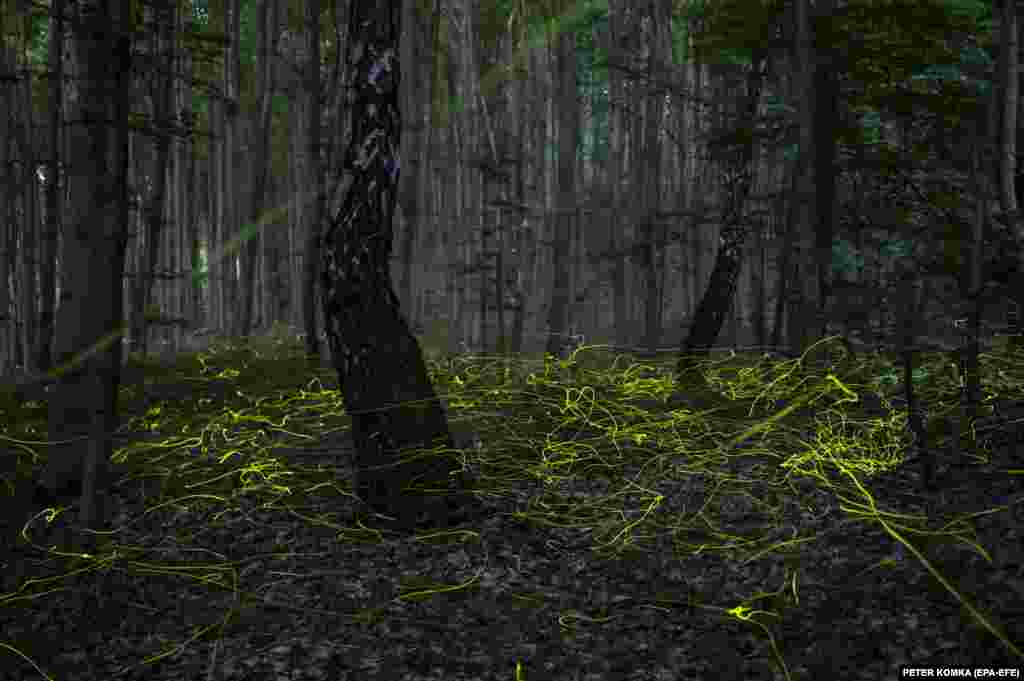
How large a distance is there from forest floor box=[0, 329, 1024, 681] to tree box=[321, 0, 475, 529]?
13.2 inches

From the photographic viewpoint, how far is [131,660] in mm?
3699

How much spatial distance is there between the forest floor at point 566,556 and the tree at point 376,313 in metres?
0.34

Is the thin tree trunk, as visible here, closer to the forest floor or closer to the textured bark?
the textured bark

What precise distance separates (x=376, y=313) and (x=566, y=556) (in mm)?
1977

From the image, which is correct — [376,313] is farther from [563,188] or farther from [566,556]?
[563,188]

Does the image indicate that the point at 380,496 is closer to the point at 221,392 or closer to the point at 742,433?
the point at 742,433

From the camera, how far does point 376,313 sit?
197 inches

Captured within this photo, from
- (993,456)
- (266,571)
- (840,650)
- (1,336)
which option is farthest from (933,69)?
(1,336)

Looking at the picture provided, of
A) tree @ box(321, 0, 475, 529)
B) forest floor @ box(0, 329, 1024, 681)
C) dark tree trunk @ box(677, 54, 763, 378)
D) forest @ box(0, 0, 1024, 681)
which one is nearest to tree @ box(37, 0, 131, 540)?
forest @ box(0, 0, 1024, 681)

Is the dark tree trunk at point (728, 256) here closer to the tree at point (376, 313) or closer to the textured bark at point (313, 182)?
the tree at point (376, 313)

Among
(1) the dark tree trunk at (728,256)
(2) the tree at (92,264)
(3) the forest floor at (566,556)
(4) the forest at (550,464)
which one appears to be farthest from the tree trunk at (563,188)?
(2) the tree at (92,264)

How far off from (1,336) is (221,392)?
1342 centimetres

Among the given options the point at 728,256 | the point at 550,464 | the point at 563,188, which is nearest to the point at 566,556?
the point at 550,464

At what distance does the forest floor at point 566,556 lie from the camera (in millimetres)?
3418
